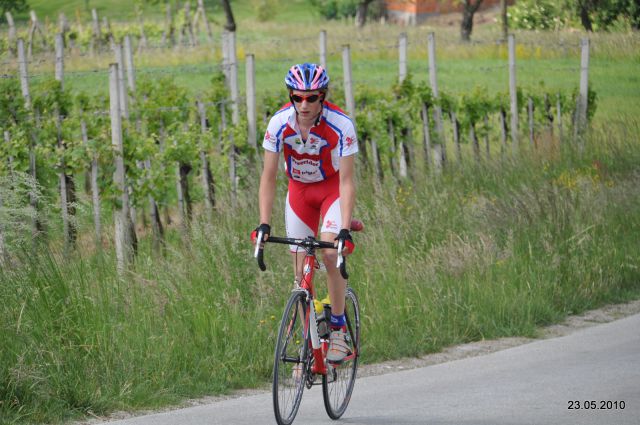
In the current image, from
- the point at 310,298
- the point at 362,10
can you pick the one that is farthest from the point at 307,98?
the point at 362,10

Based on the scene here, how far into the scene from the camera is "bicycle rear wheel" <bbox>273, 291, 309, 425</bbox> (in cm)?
667

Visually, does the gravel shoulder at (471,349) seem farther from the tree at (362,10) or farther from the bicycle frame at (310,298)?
the tree at (362,10)

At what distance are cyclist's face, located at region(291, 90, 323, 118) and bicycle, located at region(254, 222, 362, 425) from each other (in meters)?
0.75

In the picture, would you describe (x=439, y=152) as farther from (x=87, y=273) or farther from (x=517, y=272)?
(x=87, y=273)

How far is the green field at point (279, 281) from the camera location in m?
7.56

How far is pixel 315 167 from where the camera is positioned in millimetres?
7387

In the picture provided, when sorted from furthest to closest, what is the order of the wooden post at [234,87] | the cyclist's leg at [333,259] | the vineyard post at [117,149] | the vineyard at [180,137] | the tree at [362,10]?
1. the tree at [362,10]
2. the wooden post at [234,87]
3. the vineyard post at [117,149]
4. the vineyard at [180,137]
5. the cyclist's leg at [333,259]

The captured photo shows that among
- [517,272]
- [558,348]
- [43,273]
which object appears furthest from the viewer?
[517,272]

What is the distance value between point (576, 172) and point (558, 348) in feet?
22.1

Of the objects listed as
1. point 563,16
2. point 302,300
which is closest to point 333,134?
point 302,300

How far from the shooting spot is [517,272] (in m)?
11.0

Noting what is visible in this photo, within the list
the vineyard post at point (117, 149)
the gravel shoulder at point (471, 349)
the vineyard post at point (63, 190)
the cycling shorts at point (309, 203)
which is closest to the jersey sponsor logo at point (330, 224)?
the cycling shorts at point (309, 203)

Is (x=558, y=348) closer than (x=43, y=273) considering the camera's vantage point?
No

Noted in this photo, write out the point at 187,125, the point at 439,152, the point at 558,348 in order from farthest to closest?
the point at 439,152 → the point at 187,125 → the point at 558,348
